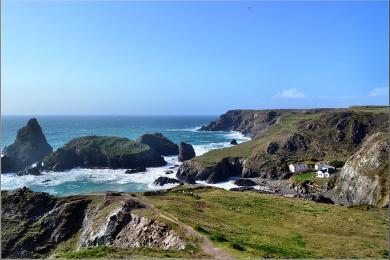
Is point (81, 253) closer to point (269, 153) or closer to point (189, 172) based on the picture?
point (189, 172)

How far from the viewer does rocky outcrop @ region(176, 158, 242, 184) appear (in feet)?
383

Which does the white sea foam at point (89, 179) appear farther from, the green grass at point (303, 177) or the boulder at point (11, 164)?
the green grass at point (303, 177)

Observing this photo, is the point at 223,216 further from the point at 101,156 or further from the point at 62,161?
the point at 101,156

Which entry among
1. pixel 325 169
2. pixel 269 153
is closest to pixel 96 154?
pixel 269 153

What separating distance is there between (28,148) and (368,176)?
392 feet

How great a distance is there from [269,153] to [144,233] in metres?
100

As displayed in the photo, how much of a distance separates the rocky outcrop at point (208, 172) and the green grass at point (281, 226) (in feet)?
153

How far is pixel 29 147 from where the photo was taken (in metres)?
151

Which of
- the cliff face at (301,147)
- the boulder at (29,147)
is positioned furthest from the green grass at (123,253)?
the boulder at (29,147)

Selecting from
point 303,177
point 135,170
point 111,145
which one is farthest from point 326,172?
point 111,145

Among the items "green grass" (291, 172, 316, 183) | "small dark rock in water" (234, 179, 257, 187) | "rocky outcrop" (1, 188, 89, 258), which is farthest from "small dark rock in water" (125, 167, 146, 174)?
"rocky outcrop" (1, 188, 89, 258)

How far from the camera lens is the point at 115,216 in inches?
1849

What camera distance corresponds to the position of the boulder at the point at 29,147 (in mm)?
149462

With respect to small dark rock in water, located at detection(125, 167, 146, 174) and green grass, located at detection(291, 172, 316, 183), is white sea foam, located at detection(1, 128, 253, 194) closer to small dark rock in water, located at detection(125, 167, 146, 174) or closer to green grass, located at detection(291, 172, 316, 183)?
small dark rock in water, located at detection(125, 167, 146, 174)
